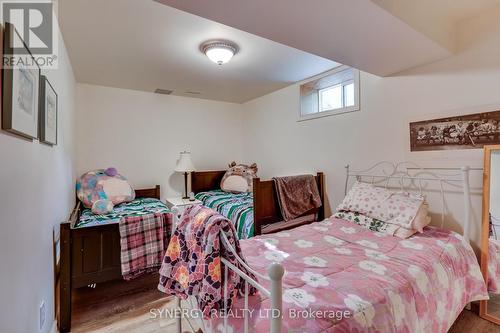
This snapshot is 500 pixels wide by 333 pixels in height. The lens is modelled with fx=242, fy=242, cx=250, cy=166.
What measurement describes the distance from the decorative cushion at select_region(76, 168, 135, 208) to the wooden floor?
1.05 meters

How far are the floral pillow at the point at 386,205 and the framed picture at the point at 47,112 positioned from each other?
2.47 m

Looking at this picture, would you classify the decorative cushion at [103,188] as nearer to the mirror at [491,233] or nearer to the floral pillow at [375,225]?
the floral pillow at [375,225]

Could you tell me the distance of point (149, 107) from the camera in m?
3.83

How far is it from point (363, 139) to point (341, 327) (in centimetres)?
210

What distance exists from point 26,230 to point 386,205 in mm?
2481

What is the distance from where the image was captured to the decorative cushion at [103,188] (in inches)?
117

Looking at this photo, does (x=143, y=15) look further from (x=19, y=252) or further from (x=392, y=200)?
(x=392, y=200)

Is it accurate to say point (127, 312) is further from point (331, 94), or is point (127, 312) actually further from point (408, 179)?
point (331, 94)

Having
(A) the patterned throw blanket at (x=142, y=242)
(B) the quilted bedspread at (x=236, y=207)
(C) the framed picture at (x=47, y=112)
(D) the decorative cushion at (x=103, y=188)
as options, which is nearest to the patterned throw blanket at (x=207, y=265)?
(A) the patterned throw blanket at (x=142, y=242)

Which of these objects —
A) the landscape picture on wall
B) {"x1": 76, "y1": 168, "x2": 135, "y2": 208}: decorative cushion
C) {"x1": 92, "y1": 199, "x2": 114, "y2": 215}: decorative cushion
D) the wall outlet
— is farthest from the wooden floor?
the landscape picture on wall

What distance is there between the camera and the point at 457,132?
77.9 inches

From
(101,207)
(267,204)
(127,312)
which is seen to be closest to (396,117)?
(267,204)

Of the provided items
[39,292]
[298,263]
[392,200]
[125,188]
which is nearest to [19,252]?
[39,292]

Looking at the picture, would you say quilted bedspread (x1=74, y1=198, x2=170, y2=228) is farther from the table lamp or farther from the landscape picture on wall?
the landscape picture on wall
